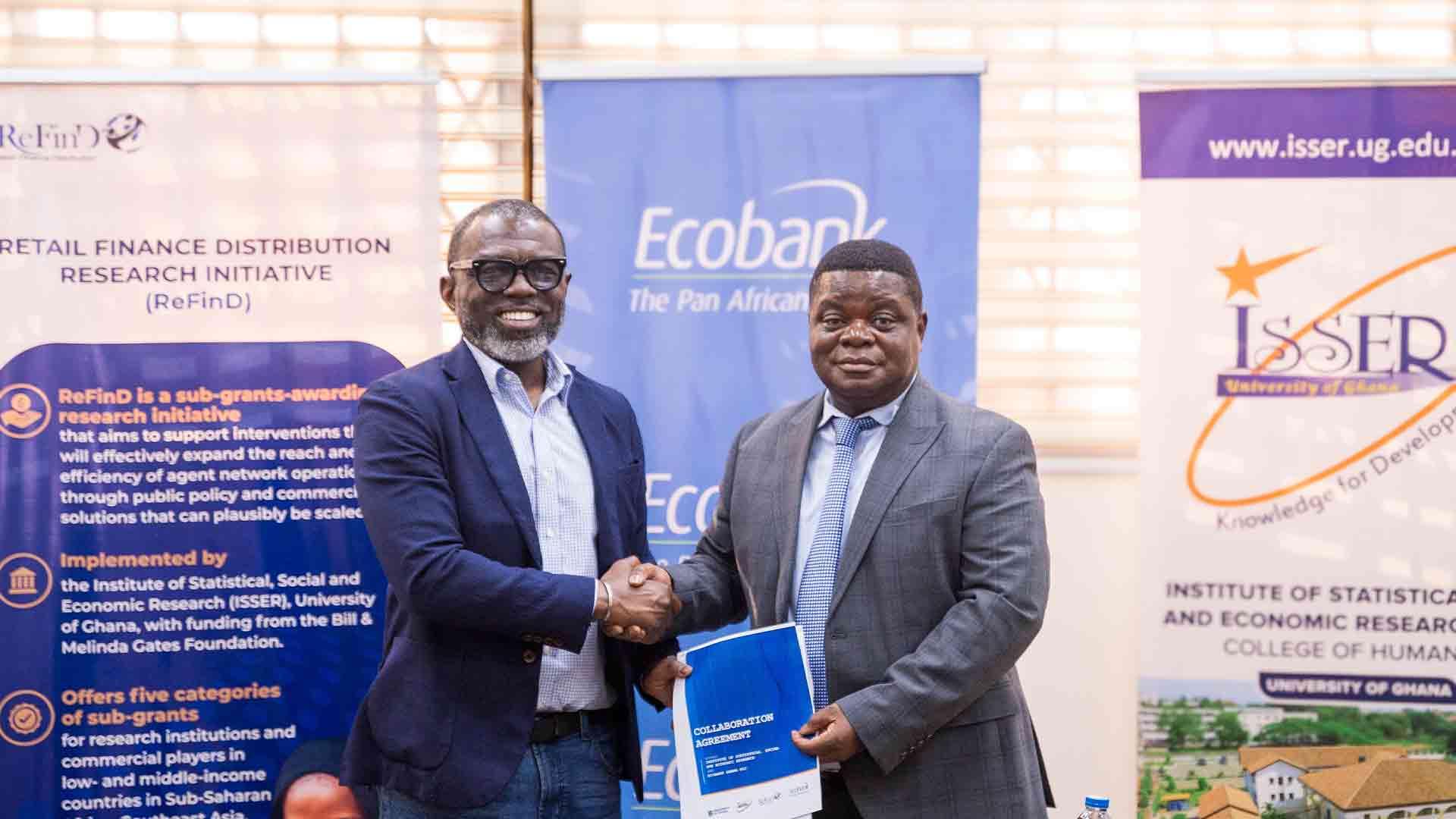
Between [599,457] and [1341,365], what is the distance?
233 cm

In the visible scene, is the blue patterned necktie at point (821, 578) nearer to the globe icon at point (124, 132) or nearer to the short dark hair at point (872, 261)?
the short dark hair at point (872, 261)

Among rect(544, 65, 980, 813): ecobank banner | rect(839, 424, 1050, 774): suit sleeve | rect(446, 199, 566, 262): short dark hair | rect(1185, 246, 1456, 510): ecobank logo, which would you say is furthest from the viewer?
rect(544, 65, 980, 813): ecobank banner

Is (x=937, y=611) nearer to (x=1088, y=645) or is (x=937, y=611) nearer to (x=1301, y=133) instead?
(x=1088, y=645)

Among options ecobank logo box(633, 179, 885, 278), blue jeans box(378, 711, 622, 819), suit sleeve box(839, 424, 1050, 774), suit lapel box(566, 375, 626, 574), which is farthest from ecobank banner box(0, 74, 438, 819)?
suit sleeve box(839, 424, 1050, 774)

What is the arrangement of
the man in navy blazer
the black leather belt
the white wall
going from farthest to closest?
the white wall < the black leather belt < the man in navy blazer

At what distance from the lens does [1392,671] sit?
3.71 meters

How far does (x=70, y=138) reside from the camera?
12.2ft

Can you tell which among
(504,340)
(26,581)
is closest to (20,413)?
(26,581)

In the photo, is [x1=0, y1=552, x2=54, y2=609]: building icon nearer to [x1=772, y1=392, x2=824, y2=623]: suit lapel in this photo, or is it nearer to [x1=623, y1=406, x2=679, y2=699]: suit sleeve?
[x1=623, y1=406, x2=679, y2=699]: suit sleeve

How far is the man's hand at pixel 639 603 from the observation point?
254 cm

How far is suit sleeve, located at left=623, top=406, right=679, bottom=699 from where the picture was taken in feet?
8.89

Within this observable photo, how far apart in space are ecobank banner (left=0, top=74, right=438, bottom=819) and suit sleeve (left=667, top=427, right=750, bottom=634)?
1373 millimetres

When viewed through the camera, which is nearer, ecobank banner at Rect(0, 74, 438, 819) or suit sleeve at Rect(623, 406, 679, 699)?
suit sleeve at Rect(623, 406, 679, 699)

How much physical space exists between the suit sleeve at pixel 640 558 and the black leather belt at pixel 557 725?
141 mm
